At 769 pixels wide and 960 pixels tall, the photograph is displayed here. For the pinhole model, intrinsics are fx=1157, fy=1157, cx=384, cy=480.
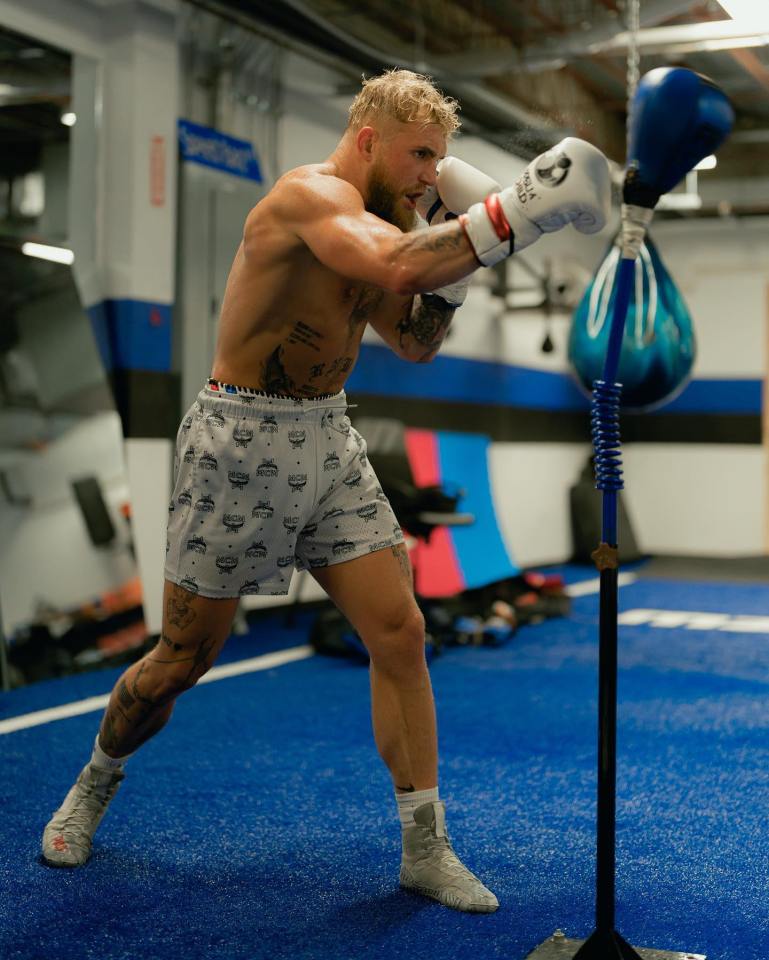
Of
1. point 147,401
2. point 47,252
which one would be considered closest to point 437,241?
point 47,252

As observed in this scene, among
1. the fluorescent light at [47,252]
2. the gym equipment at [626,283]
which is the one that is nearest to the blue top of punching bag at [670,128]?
the gym equipment at [626,283]

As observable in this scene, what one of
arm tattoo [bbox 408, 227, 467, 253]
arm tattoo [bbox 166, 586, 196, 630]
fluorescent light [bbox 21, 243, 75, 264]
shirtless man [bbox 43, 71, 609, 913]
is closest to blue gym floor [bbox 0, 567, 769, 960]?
shirtless man [bbox 43, 71, 609, 913]

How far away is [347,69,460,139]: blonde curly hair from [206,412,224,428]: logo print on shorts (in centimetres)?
58

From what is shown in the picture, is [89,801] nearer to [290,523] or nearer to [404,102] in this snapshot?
[290,523]

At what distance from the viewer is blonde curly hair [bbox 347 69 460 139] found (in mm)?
1980

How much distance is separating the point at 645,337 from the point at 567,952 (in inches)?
142

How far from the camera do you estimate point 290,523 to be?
2.17 metres

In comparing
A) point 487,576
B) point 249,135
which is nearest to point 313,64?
point 249,135

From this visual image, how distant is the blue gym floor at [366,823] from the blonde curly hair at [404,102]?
1.40 metres

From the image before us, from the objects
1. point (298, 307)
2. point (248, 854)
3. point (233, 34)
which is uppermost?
point (233, 34)

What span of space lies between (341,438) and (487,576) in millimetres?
3954

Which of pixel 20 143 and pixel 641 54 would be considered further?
pixel 641 54

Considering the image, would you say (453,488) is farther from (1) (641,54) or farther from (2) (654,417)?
(2) (654,417)

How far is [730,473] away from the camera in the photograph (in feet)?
32.2
